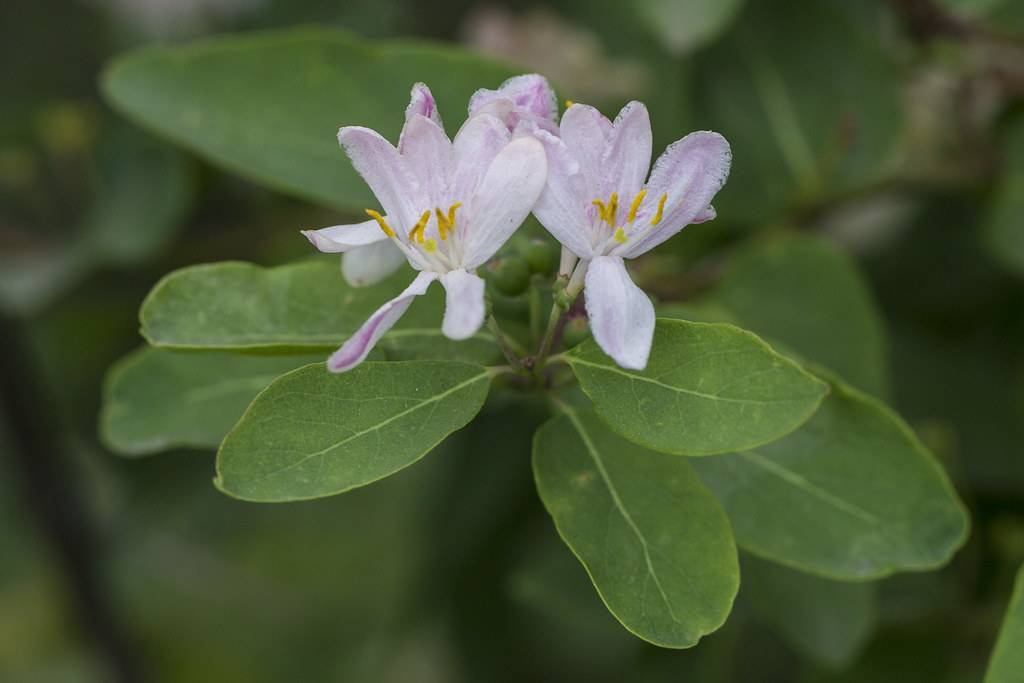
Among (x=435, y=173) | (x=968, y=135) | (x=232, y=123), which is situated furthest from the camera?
(x=968, y=135)

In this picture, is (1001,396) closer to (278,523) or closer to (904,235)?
(904,235)

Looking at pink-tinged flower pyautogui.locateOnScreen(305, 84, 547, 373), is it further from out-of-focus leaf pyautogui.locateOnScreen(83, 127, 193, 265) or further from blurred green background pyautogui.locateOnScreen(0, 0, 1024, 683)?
out-of-focus leaf pyautogui.locateOnScreen(83, 127, 193, 265)

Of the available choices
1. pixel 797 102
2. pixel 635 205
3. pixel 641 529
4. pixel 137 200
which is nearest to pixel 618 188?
pixel 635 205

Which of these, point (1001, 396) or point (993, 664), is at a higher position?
point (993, 664)

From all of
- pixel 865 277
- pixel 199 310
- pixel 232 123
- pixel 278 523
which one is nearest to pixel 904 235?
pixel 865 277

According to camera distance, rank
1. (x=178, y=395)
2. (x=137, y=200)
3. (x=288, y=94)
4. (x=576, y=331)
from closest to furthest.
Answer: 1. (x=576, y=331)
2. (x=178, y=395)
3. (x=288, y=94)
4. (x=137, y=200)

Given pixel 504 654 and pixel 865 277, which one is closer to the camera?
pixel 865 277

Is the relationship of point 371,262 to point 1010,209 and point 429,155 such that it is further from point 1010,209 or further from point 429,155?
point 1010,209
